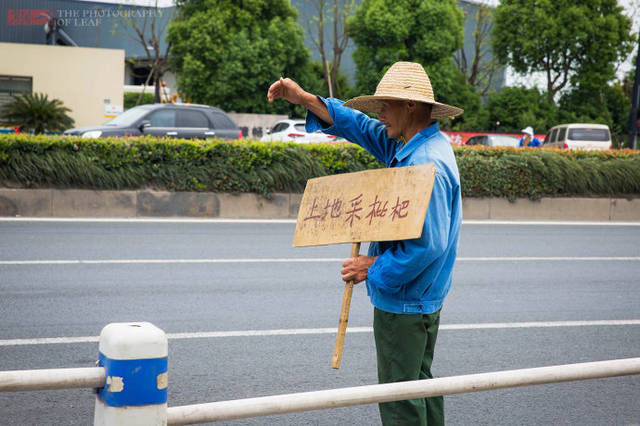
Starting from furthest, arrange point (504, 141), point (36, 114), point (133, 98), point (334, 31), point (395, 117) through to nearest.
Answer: point (133, 98)
point (334, 31)
point (36, 114)
point (504, 141)
point (395, 117)

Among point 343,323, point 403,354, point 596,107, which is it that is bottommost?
point 403,354

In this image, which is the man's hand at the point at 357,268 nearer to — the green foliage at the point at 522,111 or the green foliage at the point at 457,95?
the green foliage at the point at 457,95

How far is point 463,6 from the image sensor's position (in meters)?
45.2

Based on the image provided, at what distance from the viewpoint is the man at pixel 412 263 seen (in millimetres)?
2746

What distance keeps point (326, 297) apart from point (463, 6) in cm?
4160

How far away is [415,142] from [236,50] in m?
32.7

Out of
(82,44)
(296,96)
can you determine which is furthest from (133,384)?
(82,44)

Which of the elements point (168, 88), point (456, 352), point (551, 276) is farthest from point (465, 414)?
point (168, 88)

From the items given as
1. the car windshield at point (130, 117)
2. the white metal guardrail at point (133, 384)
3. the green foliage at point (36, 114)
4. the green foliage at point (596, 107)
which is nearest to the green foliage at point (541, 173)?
the car windshield at point (130, 117)

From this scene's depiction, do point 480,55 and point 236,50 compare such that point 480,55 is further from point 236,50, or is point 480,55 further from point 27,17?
point 27,17

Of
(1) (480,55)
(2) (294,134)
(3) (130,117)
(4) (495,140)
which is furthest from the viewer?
(1) (480,55)

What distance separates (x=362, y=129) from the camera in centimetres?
344

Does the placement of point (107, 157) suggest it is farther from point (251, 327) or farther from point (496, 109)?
point (496, 109)

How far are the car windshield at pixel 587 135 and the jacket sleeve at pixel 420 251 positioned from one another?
83.9 feet
